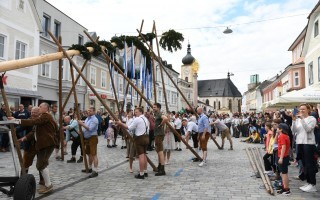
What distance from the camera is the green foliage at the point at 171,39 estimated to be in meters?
12.3

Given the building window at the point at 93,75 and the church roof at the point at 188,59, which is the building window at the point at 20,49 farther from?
the church roof at the point at 188,59

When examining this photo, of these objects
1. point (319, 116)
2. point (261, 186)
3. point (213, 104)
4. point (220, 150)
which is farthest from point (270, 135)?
point (213, 104)

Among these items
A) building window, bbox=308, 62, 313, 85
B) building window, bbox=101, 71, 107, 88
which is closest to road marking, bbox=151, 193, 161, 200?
building window, bbox=308, 62, 313, 85

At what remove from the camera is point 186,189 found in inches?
280

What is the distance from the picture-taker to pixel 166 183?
25.5 ft

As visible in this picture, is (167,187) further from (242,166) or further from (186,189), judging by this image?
(242,166)

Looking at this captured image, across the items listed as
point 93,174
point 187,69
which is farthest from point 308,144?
point 187,69

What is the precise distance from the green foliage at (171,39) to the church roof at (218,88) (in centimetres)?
10741

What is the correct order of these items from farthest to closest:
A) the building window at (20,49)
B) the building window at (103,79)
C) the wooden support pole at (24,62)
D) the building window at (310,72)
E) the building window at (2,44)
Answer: the building window at (103,79) < the building window at (310,72) < the building window at (20,49) < the building window at (2,44) < the wooden support pole at (24,62)

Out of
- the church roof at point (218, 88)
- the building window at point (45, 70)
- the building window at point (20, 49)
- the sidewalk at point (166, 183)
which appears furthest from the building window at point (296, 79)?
the church roof at point (218, 88)

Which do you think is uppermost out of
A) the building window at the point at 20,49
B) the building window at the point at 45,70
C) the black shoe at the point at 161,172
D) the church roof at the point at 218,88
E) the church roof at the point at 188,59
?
the church roof at the point at 188,59

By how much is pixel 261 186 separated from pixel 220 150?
8064 mm

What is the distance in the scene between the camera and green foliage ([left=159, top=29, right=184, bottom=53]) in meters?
12.3

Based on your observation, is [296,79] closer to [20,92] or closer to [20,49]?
[20,49]
